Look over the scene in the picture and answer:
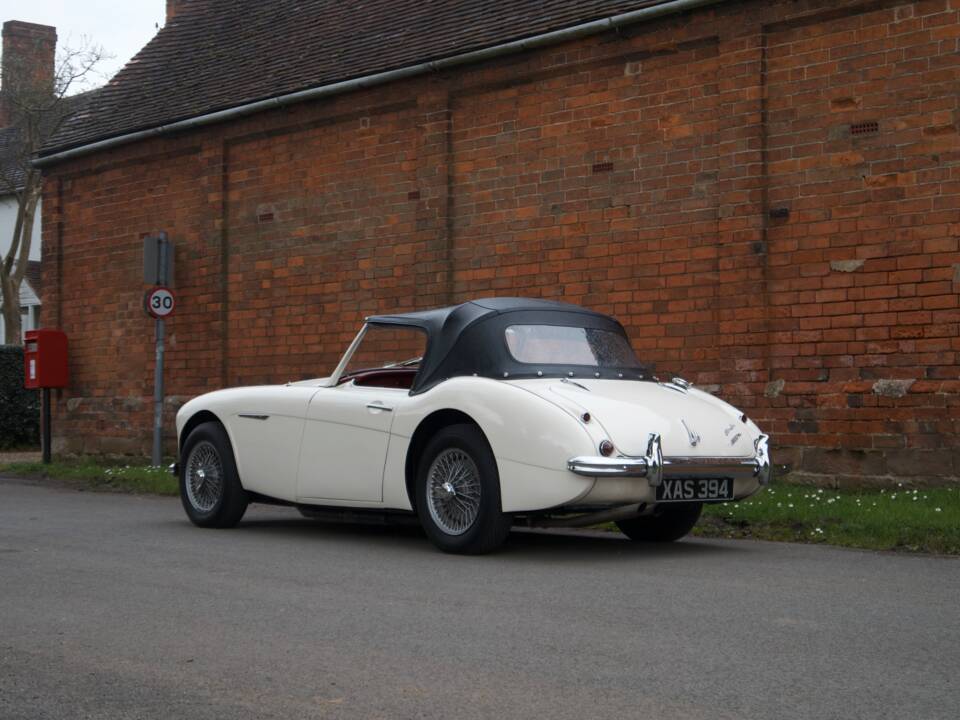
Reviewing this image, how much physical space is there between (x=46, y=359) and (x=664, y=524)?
43.4 ft

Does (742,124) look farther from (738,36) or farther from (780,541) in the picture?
(780,541)

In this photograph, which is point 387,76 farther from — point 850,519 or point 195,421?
point 850,519

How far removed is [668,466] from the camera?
755cm

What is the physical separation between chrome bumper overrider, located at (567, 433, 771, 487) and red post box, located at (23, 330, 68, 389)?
1382 centimetres

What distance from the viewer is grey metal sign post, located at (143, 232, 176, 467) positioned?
1670 cm

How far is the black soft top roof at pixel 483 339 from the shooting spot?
823 centimetres

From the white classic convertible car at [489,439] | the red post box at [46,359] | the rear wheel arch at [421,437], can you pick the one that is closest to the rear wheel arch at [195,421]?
the white classic convertible car at [489,439]

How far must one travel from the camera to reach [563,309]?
887cm

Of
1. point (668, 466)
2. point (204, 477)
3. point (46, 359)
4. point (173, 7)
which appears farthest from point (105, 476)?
point (173, 7)

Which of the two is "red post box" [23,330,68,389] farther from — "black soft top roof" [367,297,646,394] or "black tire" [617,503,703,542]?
"black tire" [617,503,703,542]

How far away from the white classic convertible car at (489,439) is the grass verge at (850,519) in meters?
0.96

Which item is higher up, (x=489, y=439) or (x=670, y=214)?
(x=670, y=214)

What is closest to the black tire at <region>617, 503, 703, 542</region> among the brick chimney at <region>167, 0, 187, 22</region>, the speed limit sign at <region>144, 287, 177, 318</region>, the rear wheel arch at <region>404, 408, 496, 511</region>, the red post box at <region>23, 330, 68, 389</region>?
the rear wheel arch at <region>404, 408, 496, 511</region>

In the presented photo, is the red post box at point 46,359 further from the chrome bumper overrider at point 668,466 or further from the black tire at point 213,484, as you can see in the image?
the chrome bumper overrider at point 668,466
